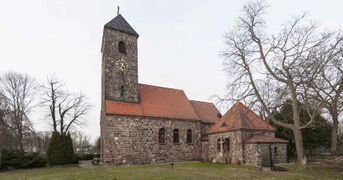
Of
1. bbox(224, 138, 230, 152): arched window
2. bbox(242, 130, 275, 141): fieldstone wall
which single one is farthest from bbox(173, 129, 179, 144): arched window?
bbox(242, 130, 275, 141): fieldstone wall

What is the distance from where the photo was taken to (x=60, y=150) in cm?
2636

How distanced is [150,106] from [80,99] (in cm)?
1595

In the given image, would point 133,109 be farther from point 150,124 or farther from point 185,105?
point 185,105

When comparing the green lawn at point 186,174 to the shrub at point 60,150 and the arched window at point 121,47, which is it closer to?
the shrub at point 60,150

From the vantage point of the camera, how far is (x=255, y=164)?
22328 millimetres

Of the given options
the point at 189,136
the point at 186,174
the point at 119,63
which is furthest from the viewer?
the point at 189,136

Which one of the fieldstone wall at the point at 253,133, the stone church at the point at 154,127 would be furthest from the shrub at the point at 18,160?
the fieldstone wall at the point at 253,133

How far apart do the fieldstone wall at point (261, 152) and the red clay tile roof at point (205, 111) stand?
295 inches

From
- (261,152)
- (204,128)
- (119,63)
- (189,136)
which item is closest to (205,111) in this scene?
(204,128)

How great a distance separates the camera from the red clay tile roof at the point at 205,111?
3039 cm

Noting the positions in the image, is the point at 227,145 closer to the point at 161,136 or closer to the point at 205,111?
the point at 161,136

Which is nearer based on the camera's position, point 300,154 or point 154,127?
point 300,154

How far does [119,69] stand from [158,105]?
16.2ft

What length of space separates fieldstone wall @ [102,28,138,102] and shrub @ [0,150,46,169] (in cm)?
828
